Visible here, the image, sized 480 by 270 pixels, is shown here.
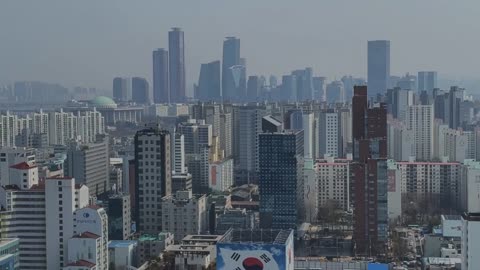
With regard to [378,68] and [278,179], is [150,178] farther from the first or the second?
[378,68]

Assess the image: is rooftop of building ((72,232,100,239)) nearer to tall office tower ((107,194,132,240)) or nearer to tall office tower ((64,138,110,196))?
tall office tower ((107,194,132,240))

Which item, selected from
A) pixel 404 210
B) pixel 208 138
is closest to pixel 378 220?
pixel 404 210

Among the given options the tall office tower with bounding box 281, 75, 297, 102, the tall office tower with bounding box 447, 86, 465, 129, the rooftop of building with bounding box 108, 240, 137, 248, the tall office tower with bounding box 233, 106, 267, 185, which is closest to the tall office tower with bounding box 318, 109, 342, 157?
the tall office tower with bounding box 233, 106, 267, 185

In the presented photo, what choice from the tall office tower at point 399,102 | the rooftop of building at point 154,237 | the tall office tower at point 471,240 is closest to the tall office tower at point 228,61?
the tall office tower at point 399,102

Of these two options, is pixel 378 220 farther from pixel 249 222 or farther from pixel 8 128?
pixel 8 128

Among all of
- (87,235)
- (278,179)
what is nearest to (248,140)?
(278,179)
